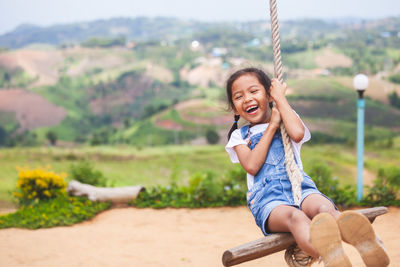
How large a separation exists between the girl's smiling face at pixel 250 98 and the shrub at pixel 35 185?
3.90 m

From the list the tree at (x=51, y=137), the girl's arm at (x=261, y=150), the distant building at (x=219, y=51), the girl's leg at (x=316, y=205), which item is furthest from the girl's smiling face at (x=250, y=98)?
the distant building at (x=219, y=51)

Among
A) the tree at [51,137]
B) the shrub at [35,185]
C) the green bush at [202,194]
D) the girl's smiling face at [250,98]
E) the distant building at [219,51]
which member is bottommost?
the tree at [51,137]

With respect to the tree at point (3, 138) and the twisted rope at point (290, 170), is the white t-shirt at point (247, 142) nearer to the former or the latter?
the twisted rope at point (290, 170)

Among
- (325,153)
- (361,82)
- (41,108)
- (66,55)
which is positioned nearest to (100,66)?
(66,55)

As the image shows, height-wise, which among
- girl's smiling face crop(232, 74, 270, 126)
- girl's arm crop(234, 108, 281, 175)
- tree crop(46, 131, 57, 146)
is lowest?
tree crop(46, 131, 57, 146)

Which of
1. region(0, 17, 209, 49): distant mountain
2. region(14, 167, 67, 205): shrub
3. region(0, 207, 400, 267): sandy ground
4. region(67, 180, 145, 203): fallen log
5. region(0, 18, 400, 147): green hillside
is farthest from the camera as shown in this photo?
region(0, 17, 209, 49): distant mountain

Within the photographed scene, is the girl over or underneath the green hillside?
over

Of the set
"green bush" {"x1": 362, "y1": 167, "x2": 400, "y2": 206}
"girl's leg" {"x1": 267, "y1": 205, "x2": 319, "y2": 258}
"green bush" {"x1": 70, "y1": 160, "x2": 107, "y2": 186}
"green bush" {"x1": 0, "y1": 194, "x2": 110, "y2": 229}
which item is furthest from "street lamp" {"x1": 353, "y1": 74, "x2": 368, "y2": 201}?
"green bush" {"x1": 70, "y1": 160, "x2": 107, "y2": 186}

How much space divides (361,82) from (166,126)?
97.1ft

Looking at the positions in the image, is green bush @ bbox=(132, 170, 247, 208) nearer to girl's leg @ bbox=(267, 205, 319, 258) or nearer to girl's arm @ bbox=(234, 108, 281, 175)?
girl's arm @ bbox=(234, 108, 281, 175)

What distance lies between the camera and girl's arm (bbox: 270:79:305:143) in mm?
2080

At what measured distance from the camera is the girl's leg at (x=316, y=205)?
1.88 m

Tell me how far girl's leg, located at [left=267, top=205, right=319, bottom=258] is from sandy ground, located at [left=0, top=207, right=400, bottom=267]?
1443mm

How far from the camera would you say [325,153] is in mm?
16328
